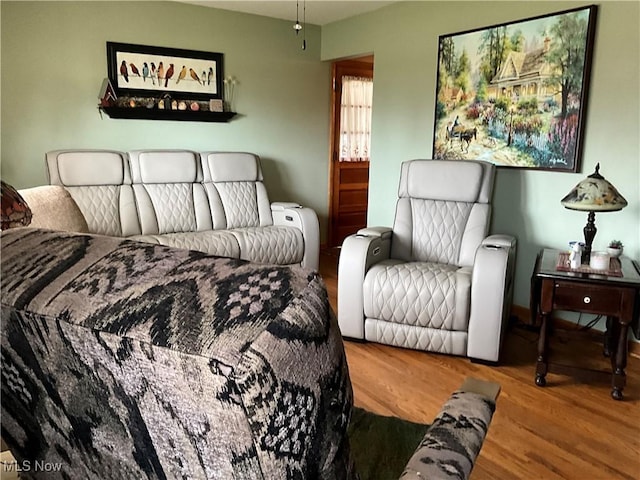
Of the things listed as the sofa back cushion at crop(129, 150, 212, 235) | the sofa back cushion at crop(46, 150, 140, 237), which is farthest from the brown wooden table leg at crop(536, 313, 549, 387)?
the sofa back cushion at crop(46, 150, 140, 237)

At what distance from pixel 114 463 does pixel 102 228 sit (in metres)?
3.47

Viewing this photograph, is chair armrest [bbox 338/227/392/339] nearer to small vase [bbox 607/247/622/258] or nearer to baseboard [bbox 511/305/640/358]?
baseboard [bbox 511/305/640/358]

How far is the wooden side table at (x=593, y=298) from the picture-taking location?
2357mm

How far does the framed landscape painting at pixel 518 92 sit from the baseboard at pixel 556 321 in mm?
969

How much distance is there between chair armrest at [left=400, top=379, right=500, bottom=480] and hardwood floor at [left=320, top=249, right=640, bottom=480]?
0.77 metres

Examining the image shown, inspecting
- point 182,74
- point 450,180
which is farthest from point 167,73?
point 450,180

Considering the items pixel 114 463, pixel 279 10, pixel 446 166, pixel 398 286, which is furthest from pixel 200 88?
pixel 114 463

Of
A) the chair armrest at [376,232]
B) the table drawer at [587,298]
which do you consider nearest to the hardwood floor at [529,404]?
the table drawer at [587,298]

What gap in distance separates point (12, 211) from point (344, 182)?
4.84 m

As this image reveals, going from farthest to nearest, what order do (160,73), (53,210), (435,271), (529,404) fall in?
(160,73)
(435,271)
(529,404)
(53,210)

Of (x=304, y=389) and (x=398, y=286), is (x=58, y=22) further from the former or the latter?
(x=304, y=389)

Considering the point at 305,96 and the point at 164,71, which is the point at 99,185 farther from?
the point at 305,96

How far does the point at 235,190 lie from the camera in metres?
4.41

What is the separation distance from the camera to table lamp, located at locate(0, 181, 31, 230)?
0.80 m
